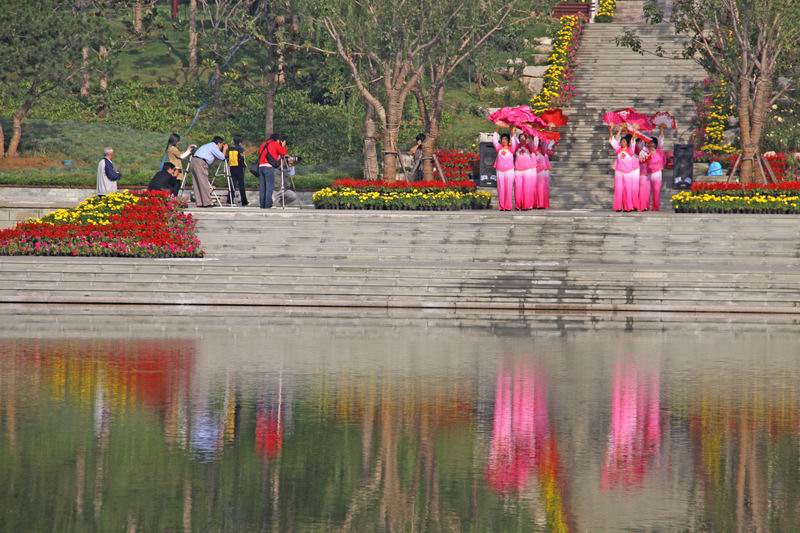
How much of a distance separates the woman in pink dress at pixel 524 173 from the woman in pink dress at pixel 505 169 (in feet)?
0.49

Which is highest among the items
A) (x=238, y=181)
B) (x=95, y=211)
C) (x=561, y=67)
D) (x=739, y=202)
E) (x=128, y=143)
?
(x=561, y=67)

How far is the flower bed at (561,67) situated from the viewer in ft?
143

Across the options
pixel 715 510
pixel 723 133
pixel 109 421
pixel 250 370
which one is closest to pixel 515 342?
pixel 250 370

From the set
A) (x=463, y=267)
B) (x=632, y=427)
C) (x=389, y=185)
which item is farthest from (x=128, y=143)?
(x=632, y=427)

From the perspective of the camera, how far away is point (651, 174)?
107ft

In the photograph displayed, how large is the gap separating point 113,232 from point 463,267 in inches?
261

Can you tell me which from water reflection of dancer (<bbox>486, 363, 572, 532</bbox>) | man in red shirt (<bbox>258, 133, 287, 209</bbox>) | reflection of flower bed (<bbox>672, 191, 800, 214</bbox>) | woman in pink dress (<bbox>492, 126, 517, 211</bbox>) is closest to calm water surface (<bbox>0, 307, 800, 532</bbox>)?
water reflection of dancer (<bbox>486, 363, 572, 532</bbox>)

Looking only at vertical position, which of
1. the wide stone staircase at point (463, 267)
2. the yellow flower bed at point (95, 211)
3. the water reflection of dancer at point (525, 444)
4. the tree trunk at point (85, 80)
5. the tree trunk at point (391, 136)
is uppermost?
the tree trunk at point (85, 80)

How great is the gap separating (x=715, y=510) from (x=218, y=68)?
134 feet

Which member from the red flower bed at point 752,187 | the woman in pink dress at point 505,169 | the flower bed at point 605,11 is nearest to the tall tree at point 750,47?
the red flower bed at point 752,187

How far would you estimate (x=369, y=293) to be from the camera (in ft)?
81.5

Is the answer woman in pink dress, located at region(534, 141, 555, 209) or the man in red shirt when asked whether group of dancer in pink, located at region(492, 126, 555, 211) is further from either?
the man in red shirt

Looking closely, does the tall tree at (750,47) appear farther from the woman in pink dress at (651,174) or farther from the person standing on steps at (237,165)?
the person standing on steps at (237,165)

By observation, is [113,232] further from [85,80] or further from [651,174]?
[85,80]
